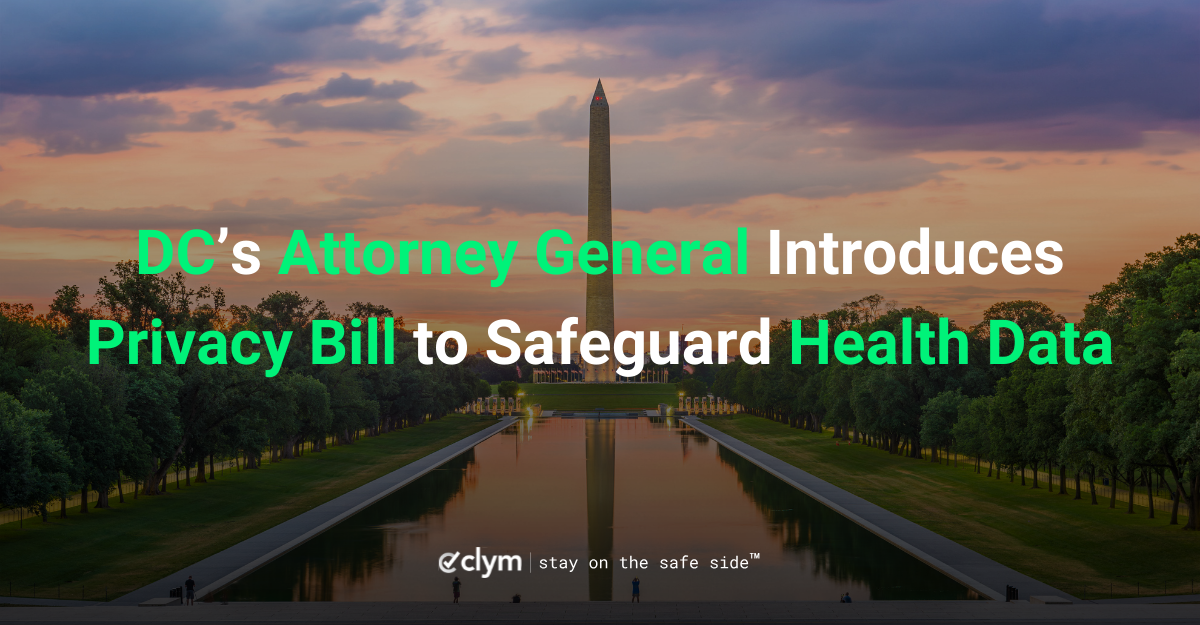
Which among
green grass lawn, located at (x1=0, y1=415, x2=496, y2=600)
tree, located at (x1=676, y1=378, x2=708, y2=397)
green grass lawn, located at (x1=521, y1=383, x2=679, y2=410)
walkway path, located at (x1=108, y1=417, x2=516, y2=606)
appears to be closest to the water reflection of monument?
walkway path, located at (x1=108, y1=417, x2=516, y2=606)

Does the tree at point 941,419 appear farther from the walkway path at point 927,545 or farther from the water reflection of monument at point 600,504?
the water reflection of monument at point 600,504

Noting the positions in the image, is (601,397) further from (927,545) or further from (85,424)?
(927,545)

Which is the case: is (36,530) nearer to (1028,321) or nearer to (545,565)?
(545,565)

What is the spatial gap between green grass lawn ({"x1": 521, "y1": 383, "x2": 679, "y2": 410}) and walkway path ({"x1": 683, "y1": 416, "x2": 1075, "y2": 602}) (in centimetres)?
8111

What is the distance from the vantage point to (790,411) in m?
109

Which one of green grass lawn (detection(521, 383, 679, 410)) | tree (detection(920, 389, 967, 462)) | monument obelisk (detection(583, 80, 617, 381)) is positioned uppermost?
monument obelisk (detection(583, 80, 617, 381))

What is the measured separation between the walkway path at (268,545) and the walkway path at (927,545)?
20304 millimetres

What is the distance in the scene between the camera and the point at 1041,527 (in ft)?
128

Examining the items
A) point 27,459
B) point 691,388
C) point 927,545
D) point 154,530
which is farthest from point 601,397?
point 27,459

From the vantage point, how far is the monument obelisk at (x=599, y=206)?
5098 inches

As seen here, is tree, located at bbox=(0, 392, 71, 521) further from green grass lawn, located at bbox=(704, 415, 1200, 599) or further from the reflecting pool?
green grass lawn, located at bbox=(704, 415, 1200, 599)

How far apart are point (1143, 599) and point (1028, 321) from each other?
63.6m

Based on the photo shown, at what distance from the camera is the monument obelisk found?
130m

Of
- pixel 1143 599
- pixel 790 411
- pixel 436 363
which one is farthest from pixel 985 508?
pixel 436 363
